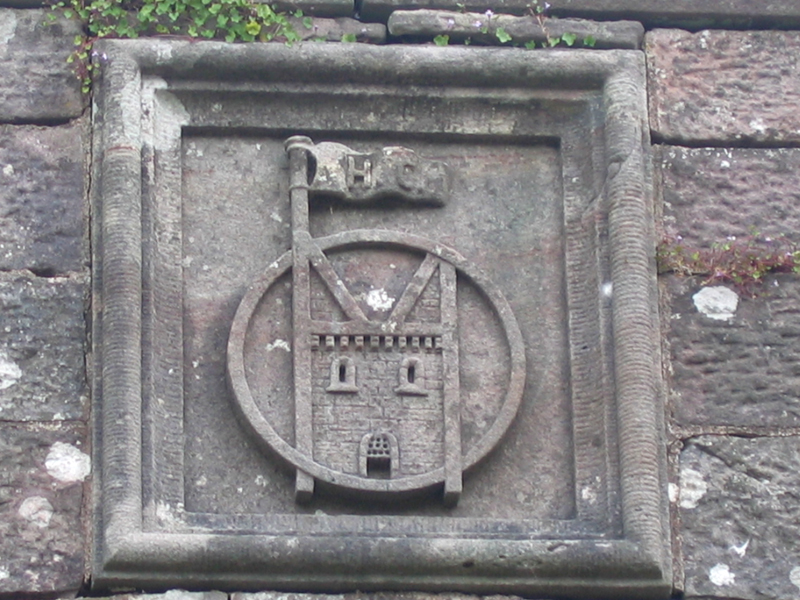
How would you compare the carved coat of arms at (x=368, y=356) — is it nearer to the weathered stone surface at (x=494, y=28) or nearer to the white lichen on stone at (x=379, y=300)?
the white lichen on stone at (x=379, y=300)

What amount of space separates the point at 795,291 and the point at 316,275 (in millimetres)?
1218

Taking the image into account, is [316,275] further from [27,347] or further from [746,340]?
[746,340]

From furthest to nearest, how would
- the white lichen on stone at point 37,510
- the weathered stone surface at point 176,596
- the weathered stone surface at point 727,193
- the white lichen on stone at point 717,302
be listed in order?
the weathered stone surface at point 727,193 < the white lichen on stone at point 717,302 < the white lichen on stone at point 37,510 < the weathered stone surface at point 176,596

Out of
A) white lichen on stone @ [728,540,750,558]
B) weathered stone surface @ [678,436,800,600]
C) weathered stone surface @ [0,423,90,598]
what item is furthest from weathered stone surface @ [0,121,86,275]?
white lichen on stone @ [728,540,750,558]

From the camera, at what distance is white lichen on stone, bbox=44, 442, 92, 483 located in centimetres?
558

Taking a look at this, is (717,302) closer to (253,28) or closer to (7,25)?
(253,28)

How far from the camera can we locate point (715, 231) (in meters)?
6.04

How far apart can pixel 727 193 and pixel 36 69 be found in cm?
181

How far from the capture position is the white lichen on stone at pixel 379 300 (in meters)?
5.82

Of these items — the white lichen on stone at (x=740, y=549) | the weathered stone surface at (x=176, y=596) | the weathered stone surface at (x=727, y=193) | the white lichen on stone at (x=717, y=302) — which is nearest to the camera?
the weathered stone surface at (x=176, y=596)

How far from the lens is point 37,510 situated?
5535 mm

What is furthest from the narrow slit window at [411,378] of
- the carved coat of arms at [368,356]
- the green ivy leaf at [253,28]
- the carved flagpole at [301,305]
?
the green ivy leaf at [253,28]

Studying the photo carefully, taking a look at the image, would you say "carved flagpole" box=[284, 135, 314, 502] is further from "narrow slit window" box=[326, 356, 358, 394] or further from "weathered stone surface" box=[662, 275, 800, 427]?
"weathered stone surface" box=[662, 275, 800, 427]

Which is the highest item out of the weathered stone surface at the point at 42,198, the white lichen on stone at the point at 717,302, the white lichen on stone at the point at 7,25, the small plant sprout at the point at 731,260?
the white lichen on stone at the point at 7,25
